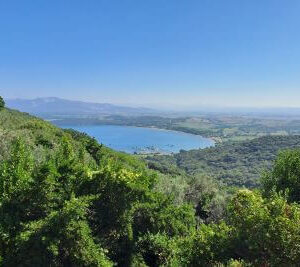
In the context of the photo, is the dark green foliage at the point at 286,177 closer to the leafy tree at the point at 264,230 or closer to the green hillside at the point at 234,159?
the leafy tree at the point at 264,230

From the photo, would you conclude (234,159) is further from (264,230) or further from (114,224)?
(264,230)

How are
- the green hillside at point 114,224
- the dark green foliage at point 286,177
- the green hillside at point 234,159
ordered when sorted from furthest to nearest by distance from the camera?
the green hillside at point 234,159, the dark green foliage at point 286,177, the green hillside at point 114,224

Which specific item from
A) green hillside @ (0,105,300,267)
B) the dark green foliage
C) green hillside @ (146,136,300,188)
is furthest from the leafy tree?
green hillside @ (146,136,300,188)

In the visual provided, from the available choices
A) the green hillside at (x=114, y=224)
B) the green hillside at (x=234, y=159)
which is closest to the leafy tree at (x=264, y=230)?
the green hillside at (x=114, y=224)

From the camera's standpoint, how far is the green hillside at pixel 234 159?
481ft

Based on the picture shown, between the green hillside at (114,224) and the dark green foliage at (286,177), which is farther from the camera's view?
the dark green foliage at (286,177)

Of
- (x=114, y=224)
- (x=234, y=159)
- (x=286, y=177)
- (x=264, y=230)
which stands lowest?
(x=234, y=159)

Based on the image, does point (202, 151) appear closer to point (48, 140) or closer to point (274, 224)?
point (48, 140)

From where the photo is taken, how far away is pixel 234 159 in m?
175

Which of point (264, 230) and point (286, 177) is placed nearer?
point (264, 230)

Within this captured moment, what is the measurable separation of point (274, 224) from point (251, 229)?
1.29 meters

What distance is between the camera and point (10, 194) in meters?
20.7

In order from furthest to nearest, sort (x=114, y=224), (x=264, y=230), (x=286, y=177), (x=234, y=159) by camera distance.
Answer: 1. (x=234, y=159)
2. (x=286, y=177)
3. (x=114, y=224)
4. (x=264, y=230)

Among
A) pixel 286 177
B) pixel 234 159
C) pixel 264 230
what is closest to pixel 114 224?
pixel 264 230
